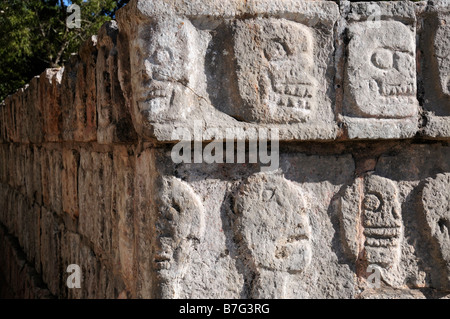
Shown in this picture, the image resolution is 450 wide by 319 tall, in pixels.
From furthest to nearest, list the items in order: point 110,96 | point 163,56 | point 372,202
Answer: point 110,96
point 372,202
point 163,56

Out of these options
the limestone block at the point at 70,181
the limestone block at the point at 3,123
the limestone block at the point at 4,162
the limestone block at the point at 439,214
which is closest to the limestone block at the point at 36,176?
the limestone block at the point at 70,181

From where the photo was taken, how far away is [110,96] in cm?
223

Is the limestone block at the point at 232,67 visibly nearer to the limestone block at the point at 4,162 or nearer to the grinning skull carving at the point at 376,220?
the grinning skull carving at the point at 376,220

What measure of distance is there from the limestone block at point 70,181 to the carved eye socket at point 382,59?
6.25ft

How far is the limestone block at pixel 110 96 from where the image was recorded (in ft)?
6.88

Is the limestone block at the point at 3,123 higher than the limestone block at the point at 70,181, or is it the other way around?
the limestone block at the point at 3,123

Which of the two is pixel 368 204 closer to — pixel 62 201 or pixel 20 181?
pixel 62 201

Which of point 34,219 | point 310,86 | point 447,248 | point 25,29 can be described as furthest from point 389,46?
point 25,29

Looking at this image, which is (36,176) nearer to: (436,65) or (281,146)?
(281,146)

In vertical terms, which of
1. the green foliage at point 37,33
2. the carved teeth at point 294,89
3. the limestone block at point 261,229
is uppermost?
the green foliage at point 37,33

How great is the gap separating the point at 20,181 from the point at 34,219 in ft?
3.73

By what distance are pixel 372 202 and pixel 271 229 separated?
431 millimetres

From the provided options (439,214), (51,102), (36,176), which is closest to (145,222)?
(439,214)

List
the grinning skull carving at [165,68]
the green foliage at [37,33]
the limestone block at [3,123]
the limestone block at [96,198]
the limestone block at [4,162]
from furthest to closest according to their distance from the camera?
the green foliage at [37,33], the limestone block at [4,162], the limestone block at [3,123], the limestone block at [96,198], the grinning skull carving at [165,68]
